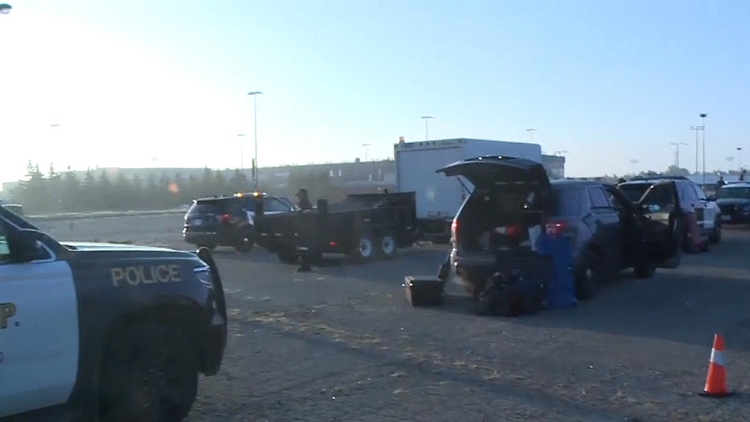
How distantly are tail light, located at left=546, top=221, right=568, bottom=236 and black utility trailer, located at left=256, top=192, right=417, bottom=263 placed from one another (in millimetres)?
7857

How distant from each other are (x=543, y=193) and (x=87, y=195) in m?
68.2

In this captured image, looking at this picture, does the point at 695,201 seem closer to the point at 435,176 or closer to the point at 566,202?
the point at 435,176

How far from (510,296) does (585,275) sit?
1.91 metres

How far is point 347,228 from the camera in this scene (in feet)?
70.1

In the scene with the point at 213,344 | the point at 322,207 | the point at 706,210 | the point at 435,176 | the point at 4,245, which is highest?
the point at 435,176

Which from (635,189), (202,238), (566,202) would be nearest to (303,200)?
(202,238)

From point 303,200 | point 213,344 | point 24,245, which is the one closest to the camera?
point 24,245

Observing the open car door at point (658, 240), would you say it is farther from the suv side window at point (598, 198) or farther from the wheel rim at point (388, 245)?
the wheel rim at point (388, 245)

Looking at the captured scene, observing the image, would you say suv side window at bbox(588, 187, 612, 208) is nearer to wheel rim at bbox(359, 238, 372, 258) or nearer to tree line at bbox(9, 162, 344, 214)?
wheel rim at bbox(359, 238, 372, 258)

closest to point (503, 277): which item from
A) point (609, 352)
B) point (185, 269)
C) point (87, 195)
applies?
point (609, 352)

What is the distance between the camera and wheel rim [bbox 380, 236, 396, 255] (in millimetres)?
22416

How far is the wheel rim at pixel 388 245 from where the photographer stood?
883 inches

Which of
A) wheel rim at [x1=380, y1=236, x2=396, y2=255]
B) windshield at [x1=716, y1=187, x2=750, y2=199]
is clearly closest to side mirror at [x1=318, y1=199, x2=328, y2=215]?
wheel rim at [x1=380, y1=236, x2=396, y2=255]

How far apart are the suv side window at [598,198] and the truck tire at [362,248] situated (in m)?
7.36
